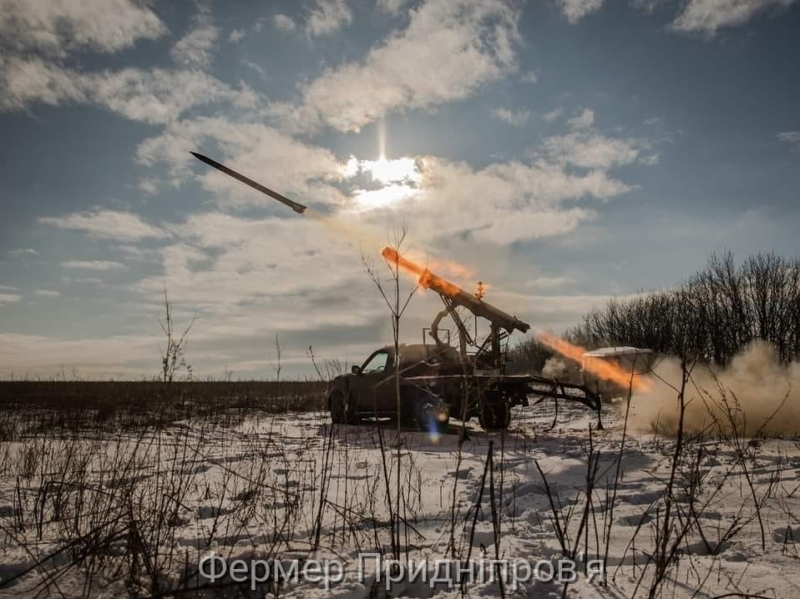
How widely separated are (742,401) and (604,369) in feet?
61.8

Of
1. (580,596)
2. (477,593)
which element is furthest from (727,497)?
(477,593)

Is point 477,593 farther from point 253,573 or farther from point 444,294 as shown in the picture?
point 444,294

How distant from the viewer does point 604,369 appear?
2964 centimetres

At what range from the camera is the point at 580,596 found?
2.51 metres

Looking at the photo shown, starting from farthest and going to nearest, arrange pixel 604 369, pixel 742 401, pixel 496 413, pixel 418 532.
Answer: pixel 604 369 < pixel 742 401 < pixel 496 413 < pixel 418 532

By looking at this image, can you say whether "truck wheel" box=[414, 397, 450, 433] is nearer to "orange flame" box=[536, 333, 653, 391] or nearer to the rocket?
"orange flame" box=[536, 333, 653, 391]

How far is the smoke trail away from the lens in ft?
33.5

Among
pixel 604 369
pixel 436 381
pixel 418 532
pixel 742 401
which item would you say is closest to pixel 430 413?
pixel 436 381

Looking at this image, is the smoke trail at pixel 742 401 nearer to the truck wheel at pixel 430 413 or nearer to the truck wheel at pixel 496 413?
the truck wheel at pixel 496 413

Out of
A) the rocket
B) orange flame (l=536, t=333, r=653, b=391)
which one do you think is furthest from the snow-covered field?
the rocket

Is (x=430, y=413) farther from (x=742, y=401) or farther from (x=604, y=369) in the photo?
(x=604, y=369)

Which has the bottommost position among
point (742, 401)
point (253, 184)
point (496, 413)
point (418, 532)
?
point (418, 532)

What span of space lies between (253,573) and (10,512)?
9.90 ft

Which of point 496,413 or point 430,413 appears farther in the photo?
point 496,413
